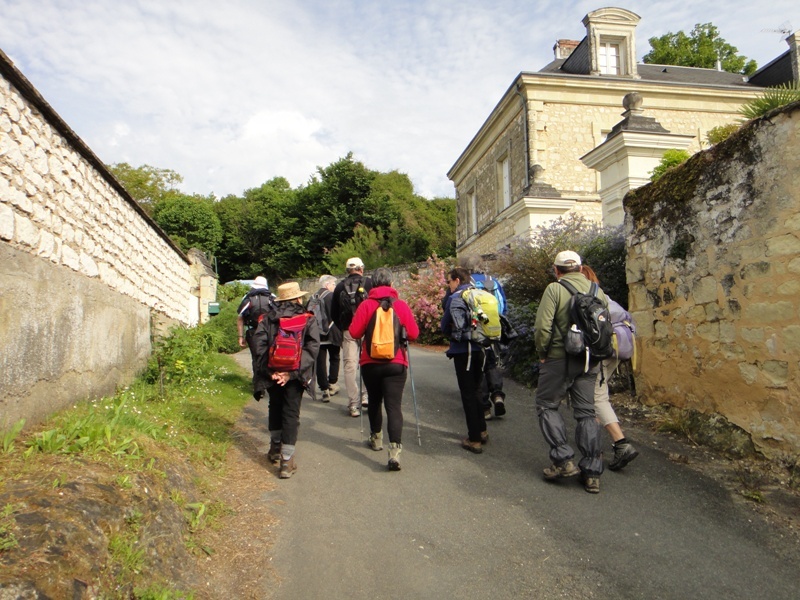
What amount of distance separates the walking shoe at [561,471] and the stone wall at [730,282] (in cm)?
156

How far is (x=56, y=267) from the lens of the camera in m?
4.56

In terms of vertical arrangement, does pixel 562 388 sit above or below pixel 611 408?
above

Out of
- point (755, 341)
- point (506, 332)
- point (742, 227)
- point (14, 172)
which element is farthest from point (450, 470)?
point (14, 172)

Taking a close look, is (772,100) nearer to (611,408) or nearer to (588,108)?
(611,408)

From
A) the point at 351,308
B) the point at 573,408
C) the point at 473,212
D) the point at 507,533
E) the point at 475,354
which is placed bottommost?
the point at 507,533

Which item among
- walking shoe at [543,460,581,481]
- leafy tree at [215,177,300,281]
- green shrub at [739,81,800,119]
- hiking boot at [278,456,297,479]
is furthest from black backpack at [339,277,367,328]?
leafy tree at [215,177,300,281]

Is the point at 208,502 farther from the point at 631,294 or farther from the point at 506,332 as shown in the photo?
the point at 631,294

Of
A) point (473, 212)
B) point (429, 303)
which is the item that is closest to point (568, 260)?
point (429, 303)

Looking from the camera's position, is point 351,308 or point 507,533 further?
point 351,308

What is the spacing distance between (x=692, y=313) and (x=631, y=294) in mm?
1132

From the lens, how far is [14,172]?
3969mm

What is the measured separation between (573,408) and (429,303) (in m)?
10.0

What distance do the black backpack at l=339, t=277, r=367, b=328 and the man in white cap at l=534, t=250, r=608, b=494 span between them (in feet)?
8.60

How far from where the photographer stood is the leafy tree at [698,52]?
1227 inches
